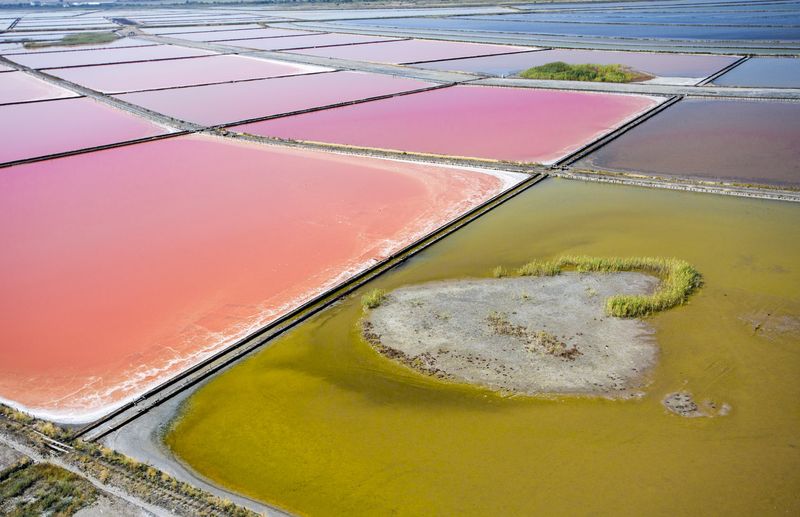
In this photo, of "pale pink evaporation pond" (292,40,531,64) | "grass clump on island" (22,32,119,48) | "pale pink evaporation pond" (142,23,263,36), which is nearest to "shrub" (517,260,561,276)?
"pale pink evaporation pond" (292,40,531,64)

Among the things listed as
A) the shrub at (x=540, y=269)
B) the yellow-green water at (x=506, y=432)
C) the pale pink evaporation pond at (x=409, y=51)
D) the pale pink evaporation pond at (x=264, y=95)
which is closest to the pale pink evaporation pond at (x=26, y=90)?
the pale pink evaporation pond at (x=264, y=95)

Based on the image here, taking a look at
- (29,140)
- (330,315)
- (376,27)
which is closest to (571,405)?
(330,315)

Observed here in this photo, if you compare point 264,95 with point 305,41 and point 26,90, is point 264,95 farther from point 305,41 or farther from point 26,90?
point 305,41

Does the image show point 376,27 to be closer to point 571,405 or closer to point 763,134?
point 763,134

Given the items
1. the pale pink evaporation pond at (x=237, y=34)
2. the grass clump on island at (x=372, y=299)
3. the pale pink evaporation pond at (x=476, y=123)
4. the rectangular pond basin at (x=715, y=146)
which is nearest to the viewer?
the grass clump on island at (x=372, y=299)

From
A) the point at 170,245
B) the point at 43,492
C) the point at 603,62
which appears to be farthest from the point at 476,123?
the point at 43,492

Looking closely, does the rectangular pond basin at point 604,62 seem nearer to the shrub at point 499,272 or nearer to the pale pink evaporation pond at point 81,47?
the shrub at point 499,272
